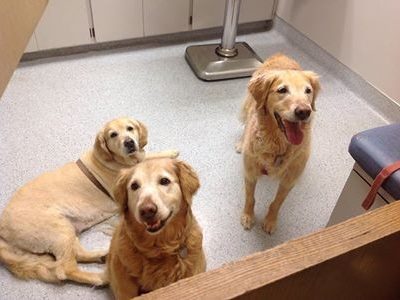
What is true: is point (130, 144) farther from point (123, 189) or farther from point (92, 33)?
point (92, 33)

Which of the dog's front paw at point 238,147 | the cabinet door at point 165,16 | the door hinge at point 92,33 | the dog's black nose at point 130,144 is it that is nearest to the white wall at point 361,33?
the cabinet door at point 165,16

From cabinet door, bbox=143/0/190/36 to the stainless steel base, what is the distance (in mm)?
253

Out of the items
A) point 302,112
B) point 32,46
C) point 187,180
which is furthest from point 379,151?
point 32,46

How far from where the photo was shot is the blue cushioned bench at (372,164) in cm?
121

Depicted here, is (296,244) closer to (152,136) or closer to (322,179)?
(322,179)

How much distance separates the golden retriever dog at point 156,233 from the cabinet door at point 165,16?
201 cm

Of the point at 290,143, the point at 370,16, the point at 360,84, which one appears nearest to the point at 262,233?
the point at 290,143

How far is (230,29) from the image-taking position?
2.69 m

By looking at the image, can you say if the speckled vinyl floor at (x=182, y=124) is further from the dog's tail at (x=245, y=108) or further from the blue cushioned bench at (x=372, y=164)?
the blue cushioned bench at (x=372, y=164)

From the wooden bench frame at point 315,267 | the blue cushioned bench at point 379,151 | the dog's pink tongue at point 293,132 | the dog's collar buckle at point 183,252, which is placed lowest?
the dog's collar buckle at point 183,252

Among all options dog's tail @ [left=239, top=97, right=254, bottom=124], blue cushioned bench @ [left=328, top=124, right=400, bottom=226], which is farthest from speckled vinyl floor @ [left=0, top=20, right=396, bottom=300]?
blue cushioned bench @ [left=328, top=124, right=400, bottom=226]

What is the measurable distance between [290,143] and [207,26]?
1898 mm

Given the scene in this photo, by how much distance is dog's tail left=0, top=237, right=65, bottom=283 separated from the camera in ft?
4.89

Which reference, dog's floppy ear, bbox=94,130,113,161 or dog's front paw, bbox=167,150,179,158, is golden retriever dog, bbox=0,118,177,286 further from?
dog's front paw, bbox=167,150,179,158
